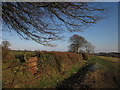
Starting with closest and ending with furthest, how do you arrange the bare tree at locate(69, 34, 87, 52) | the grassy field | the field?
1. the bare tree at locate(69, 34, 87, 52)
2. the field
3. the grassy field

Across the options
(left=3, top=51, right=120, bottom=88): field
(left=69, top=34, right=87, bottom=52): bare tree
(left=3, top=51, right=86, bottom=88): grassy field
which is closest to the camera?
(left=69, top=34, right=87, bottom=52): bare tree

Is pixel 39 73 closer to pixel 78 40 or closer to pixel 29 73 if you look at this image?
Answer: pixel 29 73

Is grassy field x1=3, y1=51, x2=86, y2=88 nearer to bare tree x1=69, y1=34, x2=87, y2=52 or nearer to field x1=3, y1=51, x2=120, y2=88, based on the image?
field x1=3, y1=51, x2=120, y2=88

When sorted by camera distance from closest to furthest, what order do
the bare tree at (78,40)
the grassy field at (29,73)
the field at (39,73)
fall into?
the bare tree at (78,40) < the field at (39,73) < the grassy field at (29,73)

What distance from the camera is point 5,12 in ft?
6.18

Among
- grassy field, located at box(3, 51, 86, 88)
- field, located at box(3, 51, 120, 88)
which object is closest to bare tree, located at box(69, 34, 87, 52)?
field, located at box(3, 51, 120, 88)

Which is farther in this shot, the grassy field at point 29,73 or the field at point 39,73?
the grassy field at point 29,73

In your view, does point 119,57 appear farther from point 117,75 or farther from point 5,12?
point 5,12

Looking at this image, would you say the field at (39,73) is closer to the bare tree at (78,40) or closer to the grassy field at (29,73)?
the grassy field at (29,73)

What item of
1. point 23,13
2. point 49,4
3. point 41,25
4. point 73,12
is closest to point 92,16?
point 73,12

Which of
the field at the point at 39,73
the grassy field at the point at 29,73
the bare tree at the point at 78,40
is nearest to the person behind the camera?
A: the bare tree at the point at 78,40

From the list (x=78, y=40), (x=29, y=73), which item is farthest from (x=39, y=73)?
(x=78, y=40)

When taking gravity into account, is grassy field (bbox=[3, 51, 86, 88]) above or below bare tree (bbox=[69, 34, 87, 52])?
below

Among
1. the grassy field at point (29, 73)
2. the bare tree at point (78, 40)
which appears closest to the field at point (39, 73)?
the grassy field at point (29, 73)
